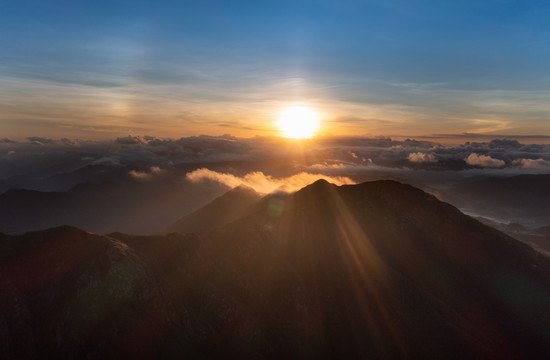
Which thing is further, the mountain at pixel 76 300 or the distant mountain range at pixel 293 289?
the distant mountain range at pixel 293 289

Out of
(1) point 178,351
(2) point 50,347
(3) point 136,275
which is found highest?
(3) point 136,275

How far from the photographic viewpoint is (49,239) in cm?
8644

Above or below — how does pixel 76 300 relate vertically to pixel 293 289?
above

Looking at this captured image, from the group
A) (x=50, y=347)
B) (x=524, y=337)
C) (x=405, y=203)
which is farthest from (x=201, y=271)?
(x=524, y=337)

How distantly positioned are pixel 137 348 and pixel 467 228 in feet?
478

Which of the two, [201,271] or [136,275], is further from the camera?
[201,271]

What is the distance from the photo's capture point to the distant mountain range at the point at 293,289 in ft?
248

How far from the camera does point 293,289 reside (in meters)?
106

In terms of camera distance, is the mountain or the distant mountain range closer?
the mountain

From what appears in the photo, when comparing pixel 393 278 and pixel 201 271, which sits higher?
pixel 201 271

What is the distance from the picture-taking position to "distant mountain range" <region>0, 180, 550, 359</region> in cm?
7562

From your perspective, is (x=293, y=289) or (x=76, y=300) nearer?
(x=76, y=300)

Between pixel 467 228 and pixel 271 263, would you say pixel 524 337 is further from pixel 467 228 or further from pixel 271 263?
pixel 271 263

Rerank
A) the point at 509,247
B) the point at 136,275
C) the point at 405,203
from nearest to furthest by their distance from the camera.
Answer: the point at 136,275
the point at 509,247
the point at 405,203
